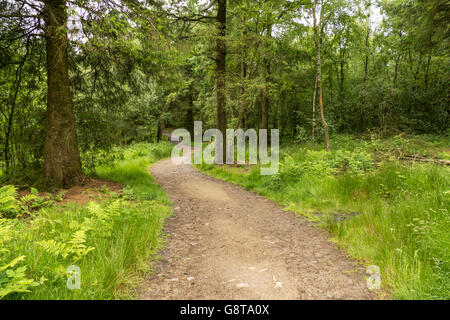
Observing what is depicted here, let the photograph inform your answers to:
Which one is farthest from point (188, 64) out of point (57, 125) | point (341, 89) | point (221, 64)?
point (341, 89)

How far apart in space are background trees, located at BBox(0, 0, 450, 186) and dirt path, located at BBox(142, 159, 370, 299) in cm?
468

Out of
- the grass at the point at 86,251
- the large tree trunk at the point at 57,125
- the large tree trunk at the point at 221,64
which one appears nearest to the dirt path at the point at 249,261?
the grass at the point at 86,251

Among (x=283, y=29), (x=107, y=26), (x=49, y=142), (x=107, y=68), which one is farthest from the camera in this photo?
(x=283, y=29)

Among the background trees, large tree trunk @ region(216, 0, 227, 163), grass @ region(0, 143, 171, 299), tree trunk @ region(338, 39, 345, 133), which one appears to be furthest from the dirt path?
tree trunk @ region(338, 39, 345, 133)

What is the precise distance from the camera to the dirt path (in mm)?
2641

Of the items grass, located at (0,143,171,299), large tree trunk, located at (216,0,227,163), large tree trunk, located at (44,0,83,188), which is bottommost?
grass, located at (0,143,171,299)

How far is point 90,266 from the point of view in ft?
8.57

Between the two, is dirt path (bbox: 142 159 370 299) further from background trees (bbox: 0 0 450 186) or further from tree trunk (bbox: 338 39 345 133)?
tree trunk (bbox: 338 39 345 133)

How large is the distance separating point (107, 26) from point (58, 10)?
5.26 ft

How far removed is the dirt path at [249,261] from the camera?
8.66ft

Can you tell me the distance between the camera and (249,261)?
338 centimetres

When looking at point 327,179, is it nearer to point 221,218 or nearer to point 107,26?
point 221,218

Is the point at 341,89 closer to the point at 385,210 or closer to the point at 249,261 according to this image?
the point at 385,210
